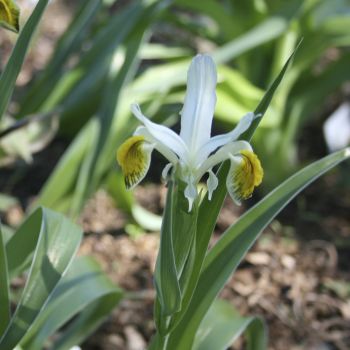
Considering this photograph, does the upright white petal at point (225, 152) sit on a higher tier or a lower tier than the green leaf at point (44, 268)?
higher

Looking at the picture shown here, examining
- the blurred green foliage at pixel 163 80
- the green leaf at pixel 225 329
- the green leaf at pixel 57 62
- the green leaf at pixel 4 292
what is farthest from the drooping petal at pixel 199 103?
the green leaf at pixel 57 62

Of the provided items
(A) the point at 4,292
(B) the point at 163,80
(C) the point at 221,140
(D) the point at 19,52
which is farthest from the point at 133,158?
(B) the point at 163,80

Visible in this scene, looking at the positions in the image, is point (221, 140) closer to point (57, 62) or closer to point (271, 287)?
point (271, 287)

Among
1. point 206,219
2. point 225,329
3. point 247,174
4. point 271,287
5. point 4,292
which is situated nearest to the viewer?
point 247,174

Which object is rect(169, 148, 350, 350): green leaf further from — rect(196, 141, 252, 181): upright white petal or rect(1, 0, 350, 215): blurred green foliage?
rect(1, 0, 350, 215): blurred green foliage

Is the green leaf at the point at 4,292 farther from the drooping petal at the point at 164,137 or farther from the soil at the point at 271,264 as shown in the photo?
the soil at the point at 271,264

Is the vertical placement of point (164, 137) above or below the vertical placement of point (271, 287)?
below

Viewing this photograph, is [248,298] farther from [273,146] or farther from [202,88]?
[202,88]
